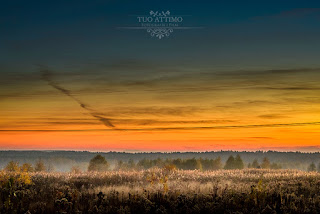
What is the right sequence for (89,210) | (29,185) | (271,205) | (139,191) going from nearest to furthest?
1. (89,210)
2. (271,205)
3. (139,191)
4. (29,185)

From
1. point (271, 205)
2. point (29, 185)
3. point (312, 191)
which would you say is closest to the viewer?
point (271, 205)

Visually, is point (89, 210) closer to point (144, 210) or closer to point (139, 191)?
point (144, 210)

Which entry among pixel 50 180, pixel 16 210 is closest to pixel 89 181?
pixel 50 180

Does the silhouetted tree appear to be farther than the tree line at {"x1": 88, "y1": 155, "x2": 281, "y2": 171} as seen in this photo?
No

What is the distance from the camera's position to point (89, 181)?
24.1 meters

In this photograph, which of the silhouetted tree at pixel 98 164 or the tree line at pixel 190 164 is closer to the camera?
the silhouetted tree at pixel 98 164

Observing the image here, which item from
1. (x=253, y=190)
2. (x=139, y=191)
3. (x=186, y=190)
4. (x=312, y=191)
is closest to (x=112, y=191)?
(x=139, y=191)

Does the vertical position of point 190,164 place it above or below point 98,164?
above

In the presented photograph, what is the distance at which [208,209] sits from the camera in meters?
14.3

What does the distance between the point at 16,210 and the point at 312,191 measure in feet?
41.6

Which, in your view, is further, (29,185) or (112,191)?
(29,185)

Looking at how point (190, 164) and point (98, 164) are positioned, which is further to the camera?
point (190, 164)

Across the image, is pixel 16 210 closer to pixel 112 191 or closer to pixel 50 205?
pixel 50 205

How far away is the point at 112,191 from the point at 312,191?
29.4 ft
